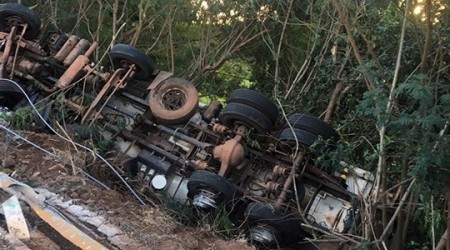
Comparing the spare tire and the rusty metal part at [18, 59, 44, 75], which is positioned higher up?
the spare tire

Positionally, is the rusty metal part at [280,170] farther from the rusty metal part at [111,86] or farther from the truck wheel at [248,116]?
the rusty metal part at [111,86]

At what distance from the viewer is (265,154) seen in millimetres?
4645

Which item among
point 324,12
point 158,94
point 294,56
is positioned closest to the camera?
point 158,94

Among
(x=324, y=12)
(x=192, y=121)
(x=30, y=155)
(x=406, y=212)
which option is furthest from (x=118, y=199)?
(x=324, y=12)

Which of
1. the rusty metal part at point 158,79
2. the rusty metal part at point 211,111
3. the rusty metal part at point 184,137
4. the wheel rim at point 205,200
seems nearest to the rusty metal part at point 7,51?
the rusty metal part at point 158,79

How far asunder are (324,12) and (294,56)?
0.95 metres

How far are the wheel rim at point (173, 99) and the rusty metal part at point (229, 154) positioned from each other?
26.0 inches

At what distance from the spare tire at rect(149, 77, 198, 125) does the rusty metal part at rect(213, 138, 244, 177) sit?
1.70ft

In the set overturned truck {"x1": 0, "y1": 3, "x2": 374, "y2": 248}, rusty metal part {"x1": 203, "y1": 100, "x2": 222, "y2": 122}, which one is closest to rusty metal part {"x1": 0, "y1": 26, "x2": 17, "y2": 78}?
overturned truck {"x1": 0, "y1": 3, "x2": 374, "y2": 248}

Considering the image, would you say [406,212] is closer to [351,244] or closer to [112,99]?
[351,244]

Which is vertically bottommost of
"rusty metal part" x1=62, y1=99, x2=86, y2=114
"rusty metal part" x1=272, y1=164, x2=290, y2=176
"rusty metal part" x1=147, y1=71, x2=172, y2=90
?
"rusty metal part" x1=62, y1=99, x2=86, y2=114

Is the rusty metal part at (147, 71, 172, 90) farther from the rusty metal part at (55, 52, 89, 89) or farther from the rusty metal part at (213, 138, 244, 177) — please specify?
the rusty metal part at (213, 138, 244, 177)

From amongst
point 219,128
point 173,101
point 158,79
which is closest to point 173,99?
point 173,101

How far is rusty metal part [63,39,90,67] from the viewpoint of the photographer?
212 inches
